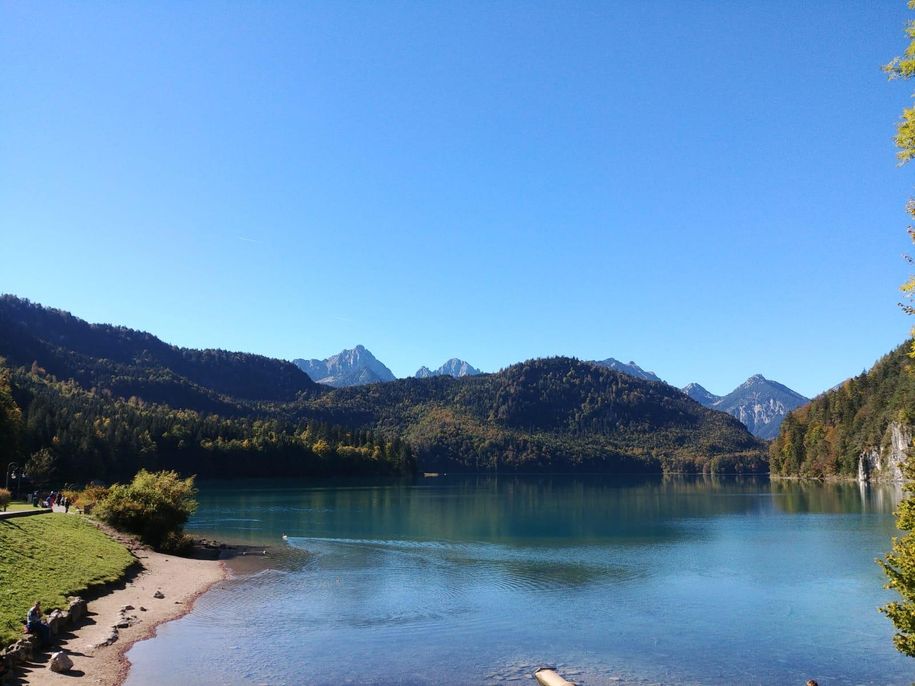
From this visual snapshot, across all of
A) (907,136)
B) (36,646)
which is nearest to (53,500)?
(36,646)

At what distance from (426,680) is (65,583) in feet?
65.7

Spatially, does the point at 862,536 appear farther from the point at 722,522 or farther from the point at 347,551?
the point at 347,551

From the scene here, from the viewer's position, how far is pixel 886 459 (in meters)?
170

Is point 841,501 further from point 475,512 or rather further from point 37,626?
point 37,626

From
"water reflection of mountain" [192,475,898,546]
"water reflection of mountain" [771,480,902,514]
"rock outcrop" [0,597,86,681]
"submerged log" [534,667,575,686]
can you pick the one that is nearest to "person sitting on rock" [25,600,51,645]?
"rock outcrop" [0,597,86,681]

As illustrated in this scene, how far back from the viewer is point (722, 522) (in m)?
92.1

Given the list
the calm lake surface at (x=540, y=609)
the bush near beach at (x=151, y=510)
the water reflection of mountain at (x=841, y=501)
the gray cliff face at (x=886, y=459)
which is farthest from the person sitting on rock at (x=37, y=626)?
the gray cliff face at (x=886, y=459)

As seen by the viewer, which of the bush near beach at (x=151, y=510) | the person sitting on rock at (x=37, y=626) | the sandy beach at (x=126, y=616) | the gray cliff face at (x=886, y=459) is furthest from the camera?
the gray cliff face at (x=886, y=459)

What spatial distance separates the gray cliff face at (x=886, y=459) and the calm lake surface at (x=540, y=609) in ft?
289

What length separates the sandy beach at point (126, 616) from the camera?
81.4 feet

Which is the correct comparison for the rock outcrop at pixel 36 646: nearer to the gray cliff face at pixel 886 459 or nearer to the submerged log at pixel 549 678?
the submerged log at pixel 549 678

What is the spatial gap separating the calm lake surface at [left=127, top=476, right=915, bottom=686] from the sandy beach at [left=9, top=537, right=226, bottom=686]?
3.37 ft

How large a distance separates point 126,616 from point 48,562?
597 cm

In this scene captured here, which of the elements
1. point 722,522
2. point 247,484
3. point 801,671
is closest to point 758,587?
point 801,671
